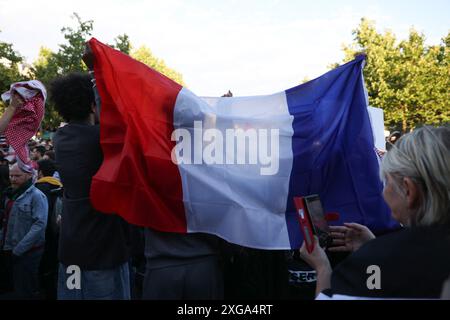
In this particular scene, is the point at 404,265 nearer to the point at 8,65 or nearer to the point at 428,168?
the point at 428,168

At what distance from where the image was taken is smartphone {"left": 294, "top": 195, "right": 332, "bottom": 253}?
6.38ft

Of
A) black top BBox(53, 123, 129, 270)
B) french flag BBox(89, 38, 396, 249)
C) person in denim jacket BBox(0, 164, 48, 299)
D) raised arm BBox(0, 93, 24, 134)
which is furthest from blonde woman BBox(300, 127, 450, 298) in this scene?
person in denim jacket BBox(0, 164, 48, 299)

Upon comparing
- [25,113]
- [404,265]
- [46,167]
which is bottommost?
[404,265]

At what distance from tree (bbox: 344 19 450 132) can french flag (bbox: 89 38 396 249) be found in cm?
2122

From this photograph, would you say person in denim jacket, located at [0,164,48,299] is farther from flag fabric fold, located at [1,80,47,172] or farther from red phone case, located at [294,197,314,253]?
red phone case, located at [294,197,314,253]

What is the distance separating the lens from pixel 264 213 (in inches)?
107

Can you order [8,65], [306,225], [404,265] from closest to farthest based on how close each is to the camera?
[404,265]
[306,225]
[8,65]

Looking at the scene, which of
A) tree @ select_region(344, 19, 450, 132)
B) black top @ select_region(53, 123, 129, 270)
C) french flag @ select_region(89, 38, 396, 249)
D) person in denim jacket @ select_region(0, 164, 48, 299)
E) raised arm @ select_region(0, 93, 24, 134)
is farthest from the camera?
tree @ select_region(344, 19, 450, 132)

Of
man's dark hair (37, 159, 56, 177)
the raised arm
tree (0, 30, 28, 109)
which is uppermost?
tree (0, 30, 28, 109)

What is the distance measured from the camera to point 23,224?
4246 millimetres

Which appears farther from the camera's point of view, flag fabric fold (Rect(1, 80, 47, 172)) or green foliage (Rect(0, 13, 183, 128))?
green foliage (Rect(0, 13, 183, 128))

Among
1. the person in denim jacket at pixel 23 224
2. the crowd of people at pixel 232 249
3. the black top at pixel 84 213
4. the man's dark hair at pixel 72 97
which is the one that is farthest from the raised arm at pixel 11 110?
the person in denim jacket at pixel 23 224

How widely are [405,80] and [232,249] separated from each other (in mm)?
22674

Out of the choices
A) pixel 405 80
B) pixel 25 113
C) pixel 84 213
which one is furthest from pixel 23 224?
pixel 405 80
